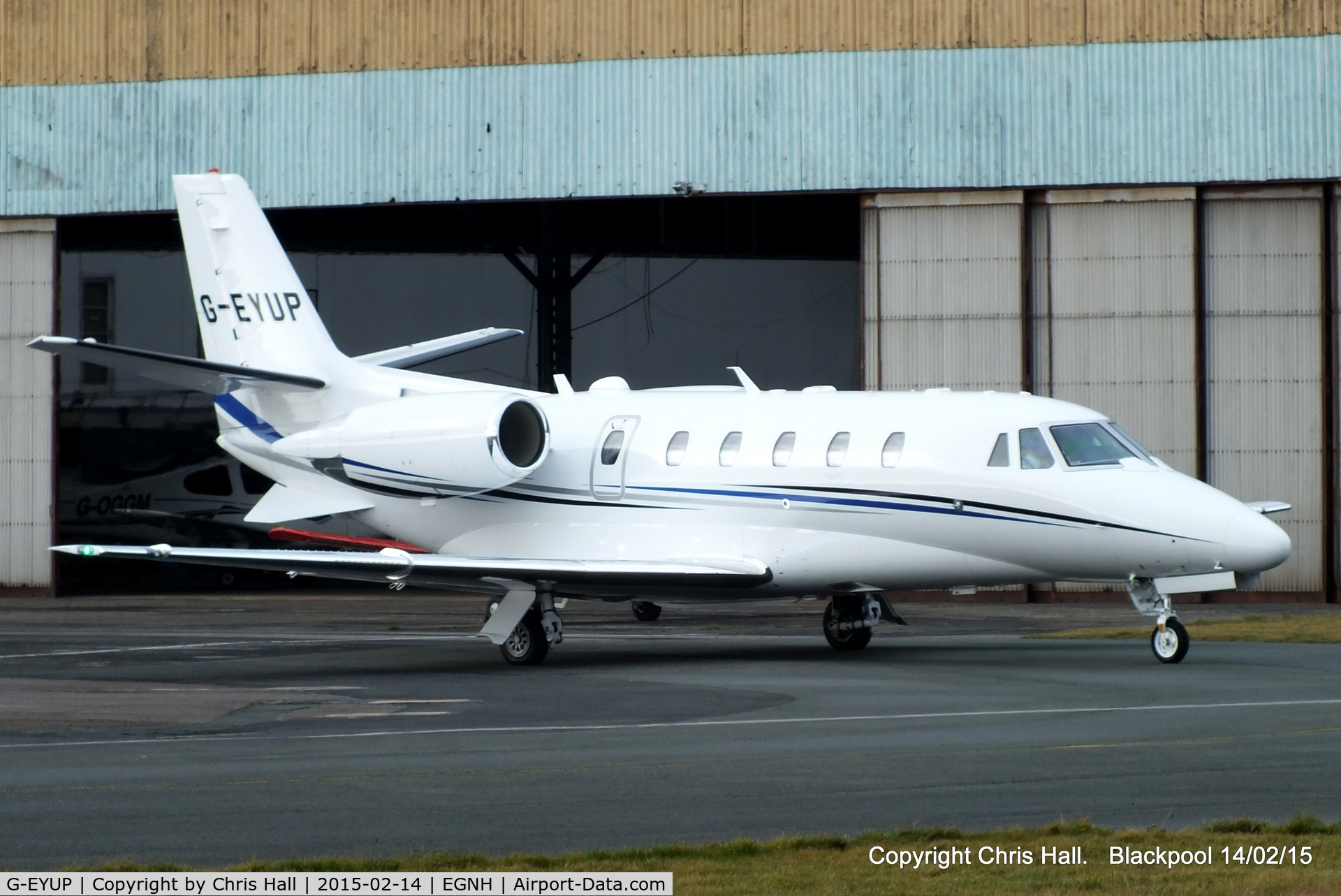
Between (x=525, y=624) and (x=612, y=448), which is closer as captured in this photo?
(x=525, y=624)

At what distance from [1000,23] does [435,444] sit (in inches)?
564

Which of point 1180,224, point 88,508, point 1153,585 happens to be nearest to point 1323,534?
point 1180,224

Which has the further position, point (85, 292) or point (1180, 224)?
point (85, 292)

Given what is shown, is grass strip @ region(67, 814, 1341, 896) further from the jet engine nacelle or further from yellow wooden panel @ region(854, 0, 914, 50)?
yellow wooden panel @ region(854, 0, 914, 50)

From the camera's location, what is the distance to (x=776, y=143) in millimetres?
29484

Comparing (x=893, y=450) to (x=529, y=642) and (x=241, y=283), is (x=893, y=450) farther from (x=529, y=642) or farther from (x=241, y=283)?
(x=241, y=283)

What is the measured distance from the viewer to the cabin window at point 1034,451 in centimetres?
1702

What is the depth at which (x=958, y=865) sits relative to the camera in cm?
732

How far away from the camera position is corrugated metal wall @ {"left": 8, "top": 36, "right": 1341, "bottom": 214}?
2831 cm

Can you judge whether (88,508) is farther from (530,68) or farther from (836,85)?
(836,85)

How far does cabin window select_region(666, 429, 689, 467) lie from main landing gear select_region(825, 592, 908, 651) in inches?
95.1

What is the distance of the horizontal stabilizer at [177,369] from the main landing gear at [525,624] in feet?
15.8

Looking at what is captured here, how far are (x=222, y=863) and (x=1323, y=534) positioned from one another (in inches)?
974

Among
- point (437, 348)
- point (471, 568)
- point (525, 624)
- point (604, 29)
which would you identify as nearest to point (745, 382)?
point (525, 624)
